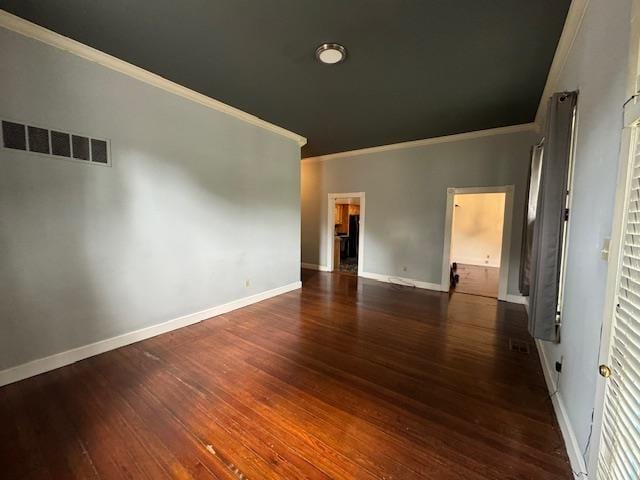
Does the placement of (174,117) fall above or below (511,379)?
above

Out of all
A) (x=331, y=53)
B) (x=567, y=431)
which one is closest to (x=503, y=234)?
(x=567, y=431)

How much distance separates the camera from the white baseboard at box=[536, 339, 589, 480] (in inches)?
52.7

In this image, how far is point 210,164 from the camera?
3.32m

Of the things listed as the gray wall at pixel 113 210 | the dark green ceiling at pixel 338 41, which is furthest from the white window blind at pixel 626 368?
the gray wall at pixel 113 210

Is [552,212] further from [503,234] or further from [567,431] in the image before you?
[503,234]

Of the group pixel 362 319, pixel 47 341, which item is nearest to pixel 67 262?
pixel 47 341

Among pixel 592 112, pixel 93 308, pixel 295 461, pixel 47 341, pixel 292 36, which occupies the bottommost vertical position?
pixel 295 461

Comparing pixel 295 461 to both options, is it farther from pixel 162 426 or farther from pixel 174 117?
pixel 174 117

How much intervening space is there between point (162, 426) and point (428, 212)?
479 cm

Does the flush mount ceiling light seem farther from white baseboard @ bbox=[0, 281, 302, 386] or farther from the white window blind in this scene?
white baseboard @ bbox=[0, 281, 302, 386]

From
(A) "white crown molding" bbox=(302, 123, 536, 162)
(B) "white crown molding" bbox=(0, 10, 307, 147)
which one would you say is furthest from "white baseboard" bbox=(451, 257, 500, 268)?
(B) "white crown molding" bbox=(0, 10, 307, 147)

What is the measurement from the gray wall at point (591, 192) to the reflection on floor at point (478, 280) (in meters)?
3.20

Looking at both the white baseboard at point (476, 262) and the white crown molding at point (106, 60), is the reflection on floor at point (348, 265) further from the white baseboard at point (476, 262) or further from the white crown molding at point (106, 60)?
the white crown molding at point (106, 60)

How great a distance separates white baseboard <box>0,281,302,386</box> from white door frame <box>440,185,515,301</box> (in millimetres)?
3541
